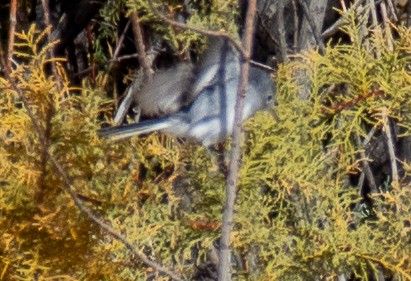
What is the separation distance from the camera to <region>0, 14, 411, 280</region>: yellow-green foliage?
5.96ft

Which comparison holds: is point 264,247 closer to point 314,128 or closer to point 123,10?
point 314,128

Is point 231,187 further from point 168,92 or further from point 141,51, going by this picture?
point 141,51

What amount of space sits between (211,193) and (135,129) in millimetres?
456

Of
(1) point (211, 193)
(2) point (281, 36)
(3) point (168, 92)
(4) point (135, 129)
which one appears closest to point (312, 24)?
(2) point (281, 36)

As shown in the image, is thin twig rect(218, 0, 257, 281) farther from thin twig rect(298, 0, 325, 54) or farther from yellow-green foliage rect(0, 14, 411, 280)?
thin twig rect(298, 0, 325, 54)

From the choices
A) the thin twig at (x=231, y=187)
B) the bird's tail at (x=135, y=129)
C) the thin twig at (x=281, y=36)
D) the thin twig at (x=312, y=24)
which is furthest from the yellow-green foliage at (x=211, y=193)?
the thin twig at (x=312, y=24)

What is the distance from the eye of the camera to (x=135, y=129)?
2418 millimetres

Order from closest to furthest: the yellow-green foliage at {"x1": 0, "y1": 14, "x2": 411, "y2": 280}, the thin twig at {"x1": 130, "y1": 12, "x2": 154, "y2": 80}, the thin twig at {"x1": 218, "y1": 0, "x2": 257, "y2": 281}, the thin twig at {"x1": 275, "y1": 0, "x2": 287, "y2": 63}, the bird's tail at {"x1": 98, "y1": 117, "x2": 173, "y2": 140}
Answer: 1. the thin twig at {"x1": 218, "y1": 0, "x2": 257, "y2": 281}
2. the yellow-green foliage at {"x1": 0, "y1": 14, "x2": 411, "y2": 280}
3. the bird's tail at {"x1": 98, "y1": 117, "x2": 173, "y2": 140}
4. the thin twig at {"x1": 275, "y1": 0, "x2": 287, "y2": 63}
5. the thin twig at {"x1": 130, "y1": 12, "x2": 154, "y2": 80}

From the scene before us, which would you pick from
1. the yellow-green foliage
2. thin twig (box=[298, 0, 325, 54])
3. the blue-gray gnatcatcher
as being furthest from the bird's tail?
thin twig (box=[298, 0, 325, 54])

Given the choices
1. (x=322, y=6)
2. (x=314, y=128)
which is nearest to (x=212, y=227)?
(x=314, y=128)

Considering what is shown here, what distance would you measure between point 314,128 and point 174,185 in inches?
18.1

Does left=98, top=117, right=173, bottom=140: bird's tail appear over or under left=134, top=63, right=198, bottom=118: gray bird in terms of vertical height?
under

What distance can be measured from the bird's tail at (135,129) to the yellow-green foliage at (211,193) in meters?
0.10

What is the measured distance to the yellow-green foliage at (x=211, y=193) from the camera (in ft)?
5.96
